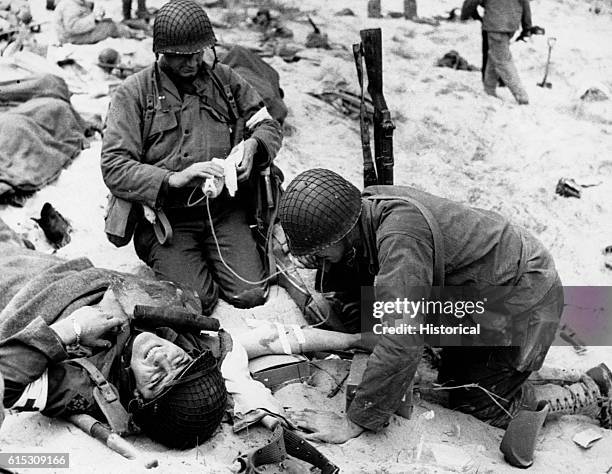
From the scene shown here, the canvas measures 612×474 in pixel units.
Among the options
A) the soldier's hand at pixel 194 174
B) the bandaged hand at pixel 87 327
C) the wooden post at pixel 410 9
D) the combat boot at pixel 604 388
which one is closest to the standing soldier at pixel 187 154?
the soldier's hand at pixel 194 174

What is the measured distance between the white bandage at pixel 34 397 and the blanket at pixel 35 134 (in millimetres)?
2848

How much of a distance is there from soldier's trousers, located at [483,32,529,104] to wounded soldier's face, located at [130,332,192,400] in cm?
618

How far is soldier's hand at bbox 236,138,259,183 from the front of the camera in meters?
5.25

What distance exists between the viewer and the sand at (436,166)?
389 cm

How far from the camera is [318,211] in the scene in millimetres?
3678

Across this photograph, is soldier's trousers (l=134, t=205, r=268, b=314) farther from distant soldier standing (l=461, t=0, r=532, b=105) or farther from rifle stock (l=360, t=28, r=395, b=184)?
distant soldier standing (l=461, t=0, r=532, b=105)

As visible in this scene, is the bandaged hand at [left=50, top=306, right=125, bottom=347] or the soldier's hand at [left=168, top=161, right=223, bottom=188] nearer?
the bandaged hand at [left=50, top=306, right=125, bottom=347]

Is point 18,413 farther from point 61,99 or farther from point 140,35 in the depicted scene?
point 140,35

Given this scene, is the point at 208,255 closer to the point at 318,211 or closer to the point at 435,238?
the point at 318,211

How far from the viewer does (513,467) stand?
406 centimetres

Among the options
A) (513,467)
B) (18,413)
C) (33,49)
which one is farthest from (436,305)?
(33,49)

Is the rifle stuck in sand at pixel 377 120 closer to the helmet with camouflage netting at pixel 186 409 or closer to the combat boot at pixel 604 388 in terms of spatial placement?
the combat boot at pixel 604 388

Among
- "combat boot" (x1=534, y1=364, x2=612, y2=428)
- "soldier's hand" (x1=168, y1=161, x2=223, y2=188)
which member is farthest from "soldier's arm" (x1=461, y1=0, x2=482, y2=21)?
"combat boot" (x1=534, y1=364, x2=612, y2=428)

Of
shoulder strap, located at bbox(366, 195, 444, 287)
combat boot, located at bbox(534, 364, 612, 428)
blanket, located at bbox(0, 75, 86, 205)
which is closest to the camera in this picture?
shoulder strap, located at bbox(366, 195, 444, 287)
